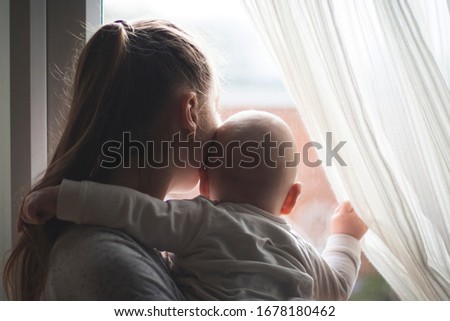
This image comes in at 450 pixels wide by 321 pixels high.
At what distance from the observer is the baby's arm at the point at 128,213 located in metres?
0.89

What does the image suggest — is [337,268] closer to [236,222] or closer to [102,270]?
[236,222]

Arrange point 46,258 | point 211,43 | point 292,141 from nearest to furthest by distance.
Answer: point 46,258
point 292,141
point 211,43

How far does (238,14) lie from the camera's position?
1227 mm

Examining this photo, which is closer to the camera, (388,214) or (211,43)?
(388,214)

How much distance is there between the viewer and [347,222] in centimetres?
113

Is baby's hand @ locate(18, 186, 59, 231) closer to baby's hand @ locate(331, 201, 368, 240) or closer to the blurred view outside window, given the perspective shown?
the blurred view outside window

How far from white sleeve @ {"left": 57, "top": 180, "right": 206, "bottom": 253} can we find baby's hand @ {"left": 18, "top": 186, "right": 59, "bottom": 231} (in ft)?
0.06

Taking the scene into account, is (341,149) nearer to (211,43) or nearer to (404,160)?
(404,160)

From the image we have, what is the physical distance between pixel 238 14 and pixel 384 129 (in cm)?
42

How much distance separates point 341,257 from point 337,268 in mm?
28

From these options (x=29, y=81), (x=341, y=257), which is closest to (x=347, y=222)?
(x=341, y=257)

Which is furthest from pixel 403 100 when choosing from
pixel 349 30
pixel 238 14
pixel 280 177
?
pixel 238 14

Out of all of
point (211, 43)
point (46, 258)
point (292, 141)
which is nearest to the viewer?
point (46, 258)
